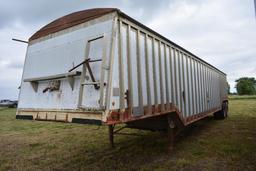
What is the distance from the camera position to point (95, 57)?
11.2 feet

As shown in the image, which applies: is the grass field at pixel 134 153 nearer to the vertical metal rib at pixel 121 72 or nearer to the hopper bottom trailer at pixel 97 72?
the hopper bottom trailer at pixel 97 72

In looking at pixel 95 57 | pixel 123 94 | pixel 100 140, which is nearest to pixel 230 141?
pixel 100 140

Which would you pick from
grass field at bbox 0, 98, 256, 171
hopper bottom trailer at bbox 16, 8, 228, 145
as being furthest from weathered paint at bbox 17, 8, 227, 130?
grass field at bbox 0, 98, 256, 171

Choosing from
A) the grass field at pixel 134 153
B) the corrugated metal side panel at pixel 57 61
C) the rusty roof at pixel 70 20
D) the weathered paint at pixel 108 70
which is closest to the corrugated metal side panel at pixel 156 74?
the weathered paint at pixel 108 70

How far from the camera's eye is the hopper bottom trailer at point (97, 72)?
3.29 meters

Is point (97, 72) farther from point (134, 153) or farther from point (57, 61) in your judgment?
point (134, 153)

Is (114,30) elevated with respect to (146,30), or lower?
lower

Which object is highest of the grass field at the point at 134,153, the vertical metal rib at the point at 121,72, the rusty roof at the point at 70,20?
the rusty roof at the point at 70,20

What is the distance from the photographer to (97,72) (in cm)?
331

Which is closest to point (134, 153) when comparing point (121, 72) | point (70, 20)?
point (121, 72)

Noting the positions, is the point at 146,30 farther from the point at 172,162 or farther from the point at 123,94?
the point at 172,162

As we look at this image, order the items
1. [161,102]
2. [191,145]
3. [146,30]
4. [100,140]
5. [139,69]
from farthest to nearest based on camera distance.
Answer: [100,140] → [191,145] → [161,102] → [146,30] → [139,69]

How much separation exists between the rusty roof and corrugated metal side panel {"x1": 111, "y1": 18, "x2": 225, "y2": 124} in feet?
1.32

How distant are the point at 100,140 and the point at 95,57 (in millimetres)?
4425
